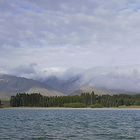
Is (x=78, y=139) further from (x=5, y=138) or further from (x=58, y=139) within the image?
(x=5, y=138)

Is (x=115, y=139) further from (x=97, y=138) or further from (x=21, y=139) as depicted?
(x=21, y=139)

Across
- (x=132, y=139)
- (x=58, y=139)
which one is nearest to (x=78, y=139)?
(x=58, y=139)

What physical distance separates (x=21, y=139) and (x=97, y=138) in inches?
430

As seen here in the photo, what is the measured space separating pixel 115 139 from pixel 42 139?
34.3ft

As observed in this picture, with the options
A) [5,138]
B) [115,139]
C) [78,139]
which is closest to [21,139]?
[5,138]

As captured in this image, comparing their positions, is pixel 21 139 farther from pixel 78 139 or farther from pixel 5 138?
pixel 78 139

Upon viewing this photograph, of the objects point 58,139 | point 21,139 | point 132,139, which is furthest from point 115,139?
point 21,139

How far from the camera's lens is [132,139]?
183 feet

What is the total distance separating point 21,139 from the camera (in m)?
55.0

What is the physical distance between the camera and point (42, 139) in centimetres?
5528

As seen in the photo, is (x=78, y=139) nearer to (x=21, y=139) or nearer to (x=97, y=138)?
(x=97, y=138)

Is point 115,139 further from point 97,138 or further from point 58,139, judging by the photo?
point 58,139

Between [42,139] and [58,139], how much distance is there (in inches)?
91.6

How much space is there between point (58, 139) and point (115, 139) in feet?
27.0
